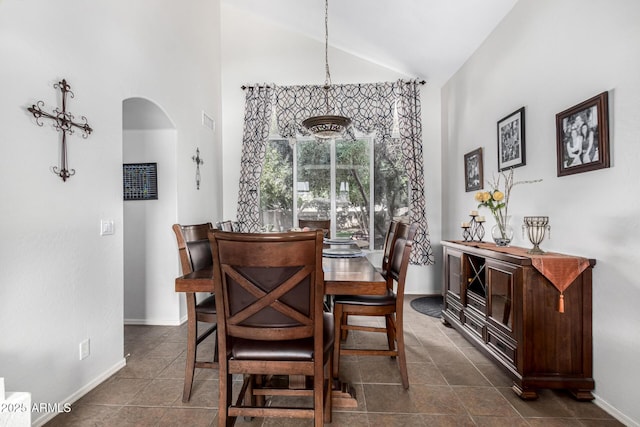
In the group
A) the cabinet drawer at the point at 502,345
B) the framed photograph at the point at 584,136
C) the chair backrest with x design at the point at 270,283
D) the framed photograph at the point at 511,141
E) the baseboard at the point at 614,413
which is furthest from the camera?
the framed photograph at the point at 511,141

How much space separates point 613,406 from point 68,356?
10.4 feet

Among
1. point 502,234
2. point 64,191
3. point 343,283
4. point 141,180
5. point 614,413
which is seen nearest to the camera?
point 343,283

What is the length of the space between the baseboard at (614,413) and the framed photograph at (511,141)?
5.43ft

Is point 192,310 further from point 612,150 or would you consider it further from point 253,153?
point 253,153

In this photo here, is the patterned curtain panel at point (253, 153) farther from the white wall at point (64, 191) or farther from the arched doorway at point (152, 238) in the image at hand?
the white wall at point (64, 191)

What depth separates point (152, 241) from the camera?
3.17 metres

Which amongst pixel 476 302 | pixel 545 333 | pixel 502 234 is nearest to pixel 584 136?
pixel 502 234

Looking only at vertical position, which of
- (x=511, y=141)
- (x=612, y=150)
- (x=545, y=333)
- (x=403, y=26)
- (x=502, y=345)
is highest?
(x=403, y=26)

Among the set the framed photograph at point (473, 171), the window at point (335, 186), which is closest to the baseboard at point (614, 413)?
the framed photograph at point (473, 171)

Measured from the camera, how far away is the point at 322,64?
14.4 feet

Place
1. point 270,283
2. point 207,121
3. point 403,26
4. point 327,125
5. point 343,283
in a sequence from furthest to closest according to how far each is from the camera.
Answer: point 207,121 < point 403,26 < point 327,125 < point 343,283 < point 270,283

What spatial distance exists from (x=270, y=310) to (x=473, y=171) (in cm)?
293

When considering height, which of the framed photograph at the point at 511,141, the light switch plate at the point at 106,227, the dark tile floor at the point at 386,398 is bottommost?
the dark tile floor at the point at 386,398

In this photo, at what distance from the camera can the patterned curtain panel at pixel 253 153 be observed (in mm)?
4246
